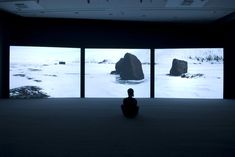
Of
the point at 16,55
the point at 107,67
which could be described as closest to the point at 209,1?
the point at 107,67

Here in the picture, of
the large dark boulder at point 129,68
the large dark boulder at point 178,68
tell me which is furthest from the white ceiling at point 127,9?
the large dark boulder at point 178,68

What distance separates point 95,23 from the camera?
12164 mm

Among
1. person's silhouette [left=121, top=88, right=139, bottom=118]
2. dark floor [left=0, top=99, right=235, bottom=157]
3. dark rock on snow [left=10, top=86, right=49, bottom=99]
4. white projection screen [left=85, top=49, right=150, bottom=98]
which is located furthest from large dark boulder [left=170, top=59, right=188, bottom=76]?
person's silhouette [left=121, top=88, right=139, bottom=118]

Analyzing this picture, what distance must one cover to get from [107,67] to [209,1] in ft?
20.6

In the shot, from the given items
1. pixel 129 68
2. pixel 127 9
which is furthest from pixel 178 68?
pixel 127 9

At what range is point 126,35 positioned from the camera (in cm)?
1229

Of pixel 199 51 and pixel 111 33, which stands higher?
pixel 111 33

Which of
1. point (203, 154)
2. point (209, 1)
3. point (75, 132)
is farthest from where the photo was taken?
point (209, 1)

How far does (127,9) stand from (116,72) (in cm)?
430

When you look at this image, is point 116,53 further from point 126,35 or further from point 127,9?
point 127,9

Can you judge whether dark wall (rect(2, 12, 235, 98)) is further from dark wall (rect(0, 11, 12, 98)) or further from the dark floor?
the dark floor

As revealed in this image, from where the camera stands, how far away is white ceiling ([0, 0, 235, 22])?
8.75 m

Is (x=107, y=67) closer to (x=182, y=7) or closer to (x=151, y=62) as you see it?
(x=151, y=62)

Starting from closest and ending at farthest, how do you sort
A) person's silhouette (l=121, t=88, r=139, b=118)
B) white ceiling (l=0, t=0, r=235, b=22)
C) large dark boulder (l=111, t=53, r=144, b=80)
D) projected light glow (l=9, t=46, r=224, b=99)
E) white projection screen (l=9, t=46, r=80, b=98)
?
1. person's silhouette (l=121, t=88, r=139, b=118)
2. white ceiling (l=0, t=0, r=235, b=22)
3. white projection screen (l=9, t=46, r=80, b=98)
4. projected light glow (l=9, t=46, r=224, b=99)
5. large dark boulder (l=111, t=53, r=144, b=80)
